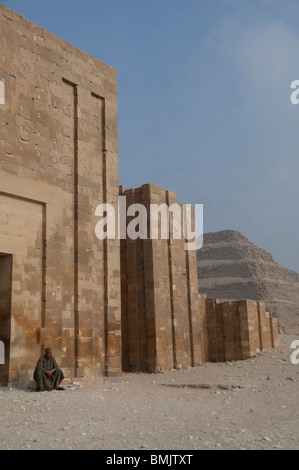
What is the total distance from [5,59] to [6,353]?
6665 millimetres

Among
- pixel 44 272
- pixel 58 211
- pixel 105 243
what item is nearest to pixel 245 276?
pixel 105 243

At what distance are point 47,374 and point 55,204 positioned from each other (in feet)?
13.5

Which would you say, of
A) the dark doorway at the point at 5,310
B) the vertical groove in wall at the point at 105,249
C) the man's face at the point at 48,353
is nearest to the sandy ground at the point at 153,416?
the dark doorway at the point at 5,310

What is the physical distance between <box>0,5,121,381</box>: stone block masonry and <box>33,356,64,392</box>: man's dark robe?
0.68m

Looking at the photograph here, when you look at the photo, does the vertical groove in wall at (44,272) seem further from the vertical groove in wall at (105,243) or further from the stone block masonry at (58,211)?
the vertical groove in wall at (105,243)

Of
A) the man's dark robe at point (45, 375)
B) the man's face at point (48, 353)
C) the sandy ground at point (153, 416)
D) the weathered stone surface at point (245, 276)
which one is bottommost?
the sandy ground at point (153, 416)

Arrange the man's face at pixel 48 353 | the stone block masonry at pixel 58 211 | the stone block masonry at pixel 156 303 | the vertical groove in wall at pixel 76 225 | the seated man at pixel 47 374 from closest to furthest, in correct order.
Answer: the seated man at pixel 47 374 → the man's face at pixel 48 353 → the stone block masonry at pixel 58 211 → the vertical groove in wall at pixel 76 225 → the stone block masonry at pixel 156 303

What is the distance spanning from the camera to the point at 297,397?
9734 millimetres

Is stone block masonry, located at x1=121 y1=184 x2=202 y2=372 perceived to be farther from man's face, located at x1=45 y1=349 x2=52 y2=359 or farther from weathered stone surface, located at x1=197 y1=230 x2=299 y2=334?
weathered stone surface, located at x1=197 y1=230 x2=299 y2=334

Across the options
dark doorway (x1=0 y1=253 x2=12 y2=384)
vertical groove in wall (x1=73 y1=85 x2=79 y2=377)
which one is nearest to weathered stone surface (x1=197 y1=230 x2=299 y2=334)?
vertical groove in wall (x1=73 y1=85 x2=79 y2=377)

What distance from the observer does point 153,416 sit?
287 inches

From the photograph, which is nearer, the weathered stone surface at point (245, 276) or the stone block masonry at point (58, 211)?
the stone block masonry at point (58, 211)

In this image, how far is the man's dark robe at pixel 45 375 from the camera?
10.1m
